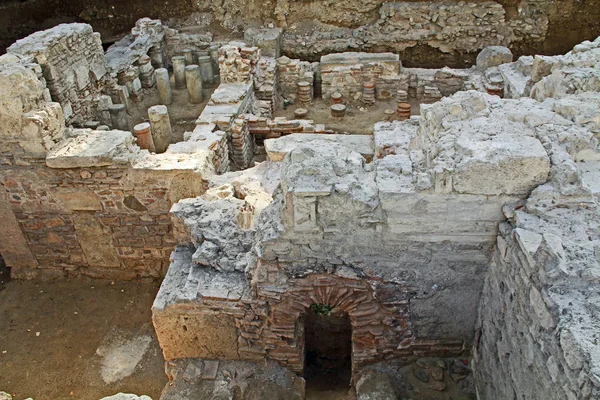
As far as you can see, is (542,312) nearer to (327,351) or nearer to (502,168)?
(502,168)

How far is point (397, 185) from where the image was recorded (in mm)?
3652

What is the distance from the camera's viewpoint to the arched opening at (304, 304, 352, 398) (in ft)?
15.5

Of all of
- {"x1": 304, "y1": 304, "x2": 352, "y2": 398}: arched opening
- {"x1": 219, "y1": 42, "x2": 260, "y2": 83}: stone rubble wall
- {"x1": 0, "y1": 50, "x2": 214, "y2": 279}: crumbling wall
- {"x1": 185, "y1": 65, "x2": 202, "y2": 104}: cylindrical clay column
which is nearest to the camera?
{"x1": 304, "y1": 304, "x2": 352, "y2": 398}: arched opening

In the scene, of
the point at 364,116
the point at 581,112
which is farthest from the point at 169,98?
the point at 581,112

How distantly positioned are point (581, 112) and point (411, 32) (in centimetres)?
828

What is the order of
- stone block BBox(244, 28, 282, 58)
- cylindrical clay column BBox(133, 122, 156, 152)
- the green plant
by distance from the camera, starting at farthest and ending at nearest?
Result: 1. stone block BBox(244, 28, 282, 58)
2. cylindrical clay column BBox(133, 122, 156, 152)
3. the green plant

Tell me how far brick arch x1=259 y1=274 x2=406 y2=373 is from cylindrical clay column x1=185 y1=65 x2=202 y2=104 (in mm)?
6880

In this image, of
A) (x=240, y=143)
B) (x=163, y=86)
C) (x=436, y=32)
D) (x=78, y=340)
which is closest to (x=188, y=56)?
(x=163, y=86)

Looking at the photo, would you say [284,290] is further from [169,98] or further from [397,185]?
[169,98]

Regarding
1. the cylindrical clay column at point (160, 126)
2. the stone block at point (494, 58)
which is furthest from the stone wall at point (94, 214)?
the stone block at point (494, 58)

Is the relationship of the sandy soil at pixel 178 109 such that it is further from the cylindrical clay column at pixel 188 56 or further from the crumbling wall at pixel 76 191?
the crumbling wall at pixel 76 191

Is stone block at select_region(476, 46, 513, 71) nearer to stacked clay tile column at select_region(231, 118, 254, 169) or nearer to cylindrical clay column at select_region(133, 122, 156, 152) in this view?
stacked clay tile column at select_region(231, 118, 254, 169)

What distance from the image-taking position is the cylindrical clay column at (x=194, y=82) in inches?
388

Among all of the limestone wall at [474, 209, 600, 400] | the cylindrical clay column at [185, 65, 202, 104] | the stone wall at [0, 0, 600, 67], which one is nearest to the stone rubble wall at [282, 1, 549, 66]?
the stone wall at [0, 0, 600, 67]
